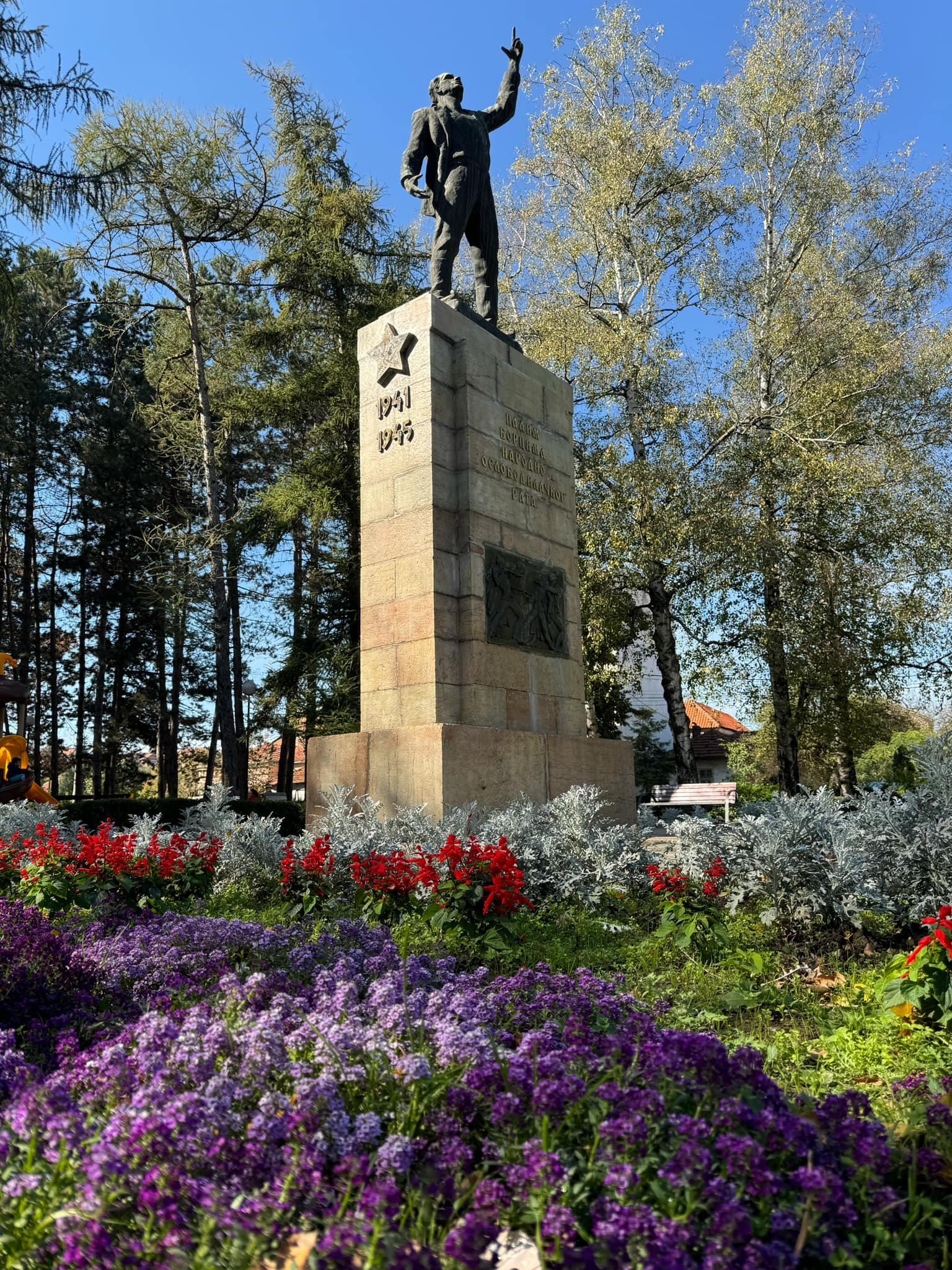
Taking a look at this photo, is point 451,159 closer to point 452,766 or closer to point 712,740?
point 452,766

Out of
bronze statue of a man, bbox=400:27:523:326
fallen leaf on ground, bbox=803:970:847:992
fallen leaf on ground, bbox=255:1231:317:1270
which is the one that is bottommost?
fallen leaf on ground, bbox=803:970:847:992

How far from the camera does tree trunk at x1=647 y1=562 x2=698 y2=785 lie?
56.5 feet

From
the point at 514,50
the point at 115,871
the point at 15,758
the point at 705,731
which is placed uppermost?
the point at 514,50

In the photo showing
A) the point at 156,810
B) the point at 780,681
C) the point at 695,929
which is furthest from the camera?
the point at 780,681

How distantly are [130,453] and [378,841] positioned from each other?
25.0 m

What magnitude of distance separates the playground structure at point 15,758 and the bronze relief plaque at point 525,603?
8721 mm

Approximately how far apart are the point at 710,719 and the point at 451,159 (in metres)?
35.3

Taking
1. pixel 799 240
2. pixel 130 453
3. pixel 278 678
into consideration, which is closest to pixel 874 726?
pixel 799 240

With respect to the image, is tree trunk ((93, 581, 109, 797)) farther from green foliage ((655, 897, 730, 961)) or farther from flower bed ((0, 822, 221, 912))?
green foliage ((655, 897, 730, 961))

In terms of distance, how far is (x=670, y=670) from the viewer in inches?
680

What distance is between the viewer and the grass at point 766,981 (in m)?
3.05

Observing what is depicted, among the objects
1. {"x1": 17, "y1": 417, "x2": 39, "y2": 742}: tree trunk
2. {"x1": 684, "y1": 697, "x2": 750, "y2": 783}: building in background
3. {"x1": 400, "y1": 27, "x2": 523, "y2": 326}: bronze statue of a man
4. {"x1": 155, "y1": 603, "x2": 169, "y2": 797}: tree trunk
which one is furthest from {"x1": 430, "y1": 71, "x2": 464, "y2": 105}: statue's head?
{"x1": 684, "y1": 697, "x2": 750, "y2": 783}: building in background

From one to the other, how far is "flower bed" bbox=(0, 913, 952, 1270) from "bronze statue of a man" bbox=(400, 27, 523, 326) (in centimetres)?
771

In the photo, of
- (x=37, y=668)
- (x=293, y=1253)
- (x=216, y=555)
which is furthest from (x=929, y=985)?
(x=37, y=668)
